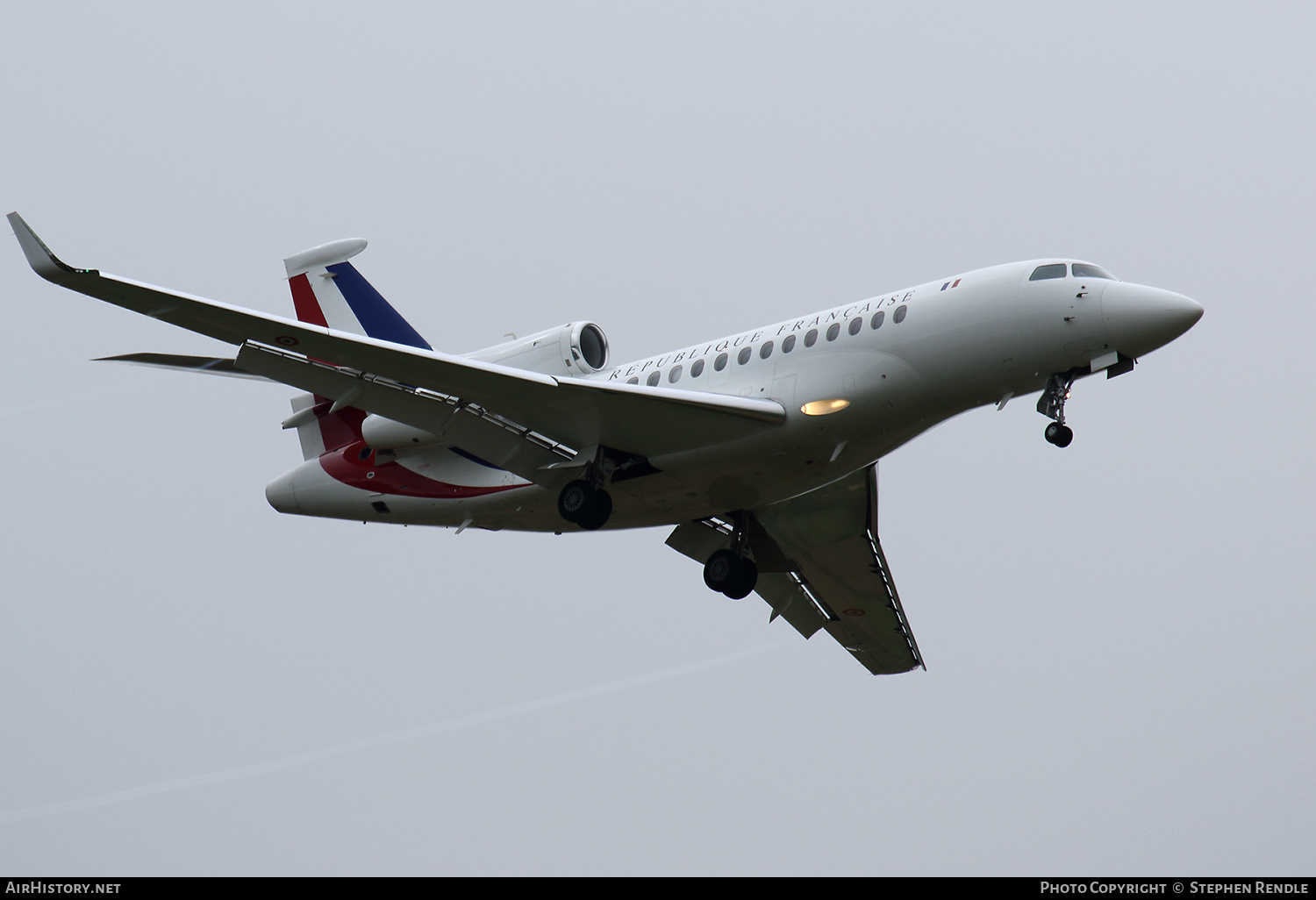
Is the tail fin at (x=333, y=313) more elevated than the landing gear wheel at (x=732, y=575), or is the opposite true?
the tail fin at (x=333, y=313)

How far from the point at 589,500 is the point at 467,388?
223cm

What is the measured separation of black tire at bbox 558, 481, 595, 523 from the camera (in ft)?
61.7

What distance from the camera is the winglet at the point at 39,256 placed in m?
15.2

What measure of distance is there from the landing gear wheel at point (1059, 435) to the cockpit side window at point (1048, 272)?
1.86 meters

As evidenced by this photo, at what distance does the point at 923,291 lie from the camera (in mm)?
17922

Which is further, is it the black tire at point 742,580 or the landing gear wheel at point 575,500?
the black tire at point 742,580

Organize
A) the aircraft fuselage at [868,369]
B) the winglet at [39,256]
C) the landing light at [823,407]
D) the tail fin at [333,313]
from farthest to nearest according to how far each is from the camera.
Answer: the tail fin at [333,313] → the landing light at [823,407] → the aircraft fuselage at [868,369] → the winglet at [39,256]

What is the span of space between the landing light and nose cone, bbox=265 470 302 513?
336 inches

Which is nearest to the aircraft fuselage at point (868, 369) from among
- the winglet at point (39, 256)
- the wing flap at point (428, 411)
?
the wing flap at point (428, 411)

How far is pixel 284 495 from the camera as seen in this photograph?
2195cm

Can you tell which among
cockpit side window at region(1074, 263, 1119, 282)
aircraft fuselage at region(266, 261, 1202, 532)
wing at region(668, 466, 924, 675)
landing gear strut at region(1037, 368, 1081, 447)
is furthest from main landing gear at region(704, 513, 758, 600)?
cockpit side window at region(1074, 263, 1119, 282)

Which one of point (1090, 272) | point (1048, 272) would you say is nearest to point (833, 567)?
point (1048, 272)

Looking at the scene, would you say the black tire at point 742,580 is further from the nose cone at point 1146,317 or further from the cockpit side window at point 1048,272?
the nose cone at point 1146,317
